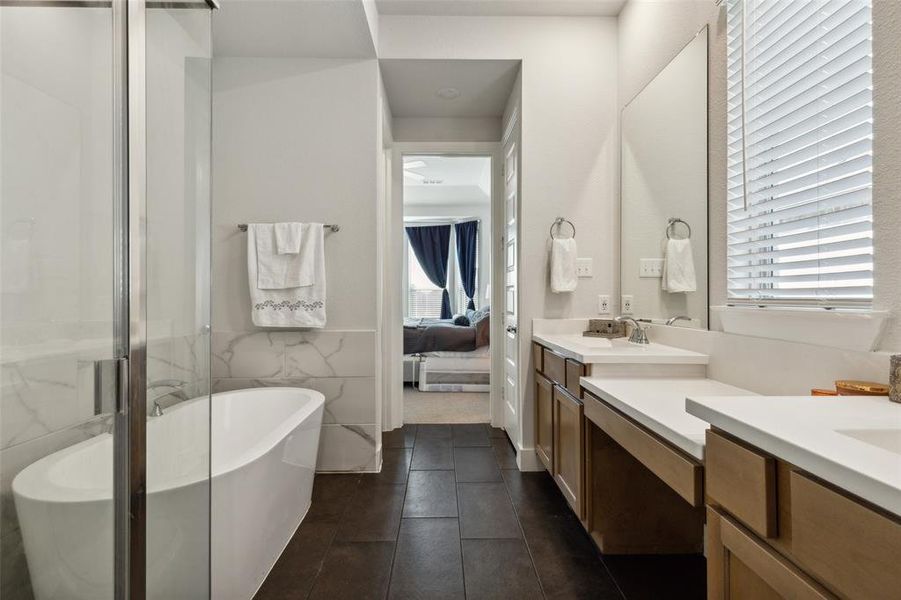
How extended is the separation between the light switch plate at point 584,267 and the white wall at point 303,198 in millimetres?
1183

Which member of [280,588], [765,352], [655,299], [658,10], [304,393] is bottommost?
[280,588]

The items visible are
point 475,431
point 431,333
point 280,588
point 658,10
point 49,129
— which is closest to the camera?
point 49,129

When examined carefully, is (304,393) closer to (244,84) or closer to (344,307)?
(344,307)

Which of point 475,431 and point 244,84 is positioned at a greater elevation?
point 244,84

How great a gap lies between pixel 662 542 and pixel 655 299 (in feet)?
3.47

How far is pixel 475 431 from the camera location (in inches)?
126

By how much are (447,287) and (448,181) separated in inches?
80.7

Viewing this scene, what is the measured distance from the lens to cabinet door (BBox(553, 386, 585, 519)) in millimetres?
1728

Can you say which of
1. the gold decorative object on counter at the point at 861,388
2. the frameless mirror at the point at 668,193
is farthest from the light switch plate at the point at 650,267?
the gold decorative object on counter at the point at 861,388

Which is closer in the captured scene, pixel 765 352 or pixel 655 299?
pixel 765 352

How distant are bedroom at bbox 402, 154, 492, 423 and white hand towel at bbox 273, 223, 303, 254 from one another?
48.2 inches

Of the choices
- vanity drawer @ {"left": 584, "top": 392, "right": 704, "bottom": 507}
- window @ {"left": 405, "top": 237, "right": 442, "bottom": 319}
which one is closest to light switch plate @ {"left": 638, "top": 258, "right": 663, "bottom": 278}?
vanity drawer @ {"left": 584, "top": 392, "right": 704, "bottom": 507}

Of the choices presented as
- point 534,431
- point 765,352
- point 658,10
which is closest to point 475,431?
point 534,431

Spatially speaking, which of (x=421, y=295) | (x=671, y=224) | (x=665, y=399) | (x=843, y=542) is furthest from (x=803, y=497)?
(x=421, y=295)
